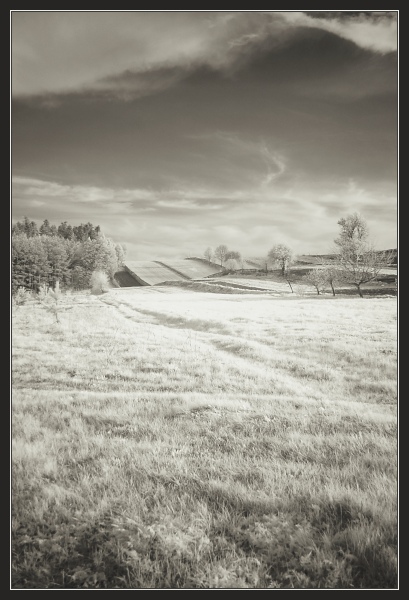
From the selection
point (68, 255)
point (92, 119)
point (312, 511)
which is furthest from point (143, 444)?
point (92, 119)

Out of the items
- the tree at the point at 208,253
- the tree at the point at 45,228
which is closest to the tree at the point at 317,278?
the tree at the point at 208,253

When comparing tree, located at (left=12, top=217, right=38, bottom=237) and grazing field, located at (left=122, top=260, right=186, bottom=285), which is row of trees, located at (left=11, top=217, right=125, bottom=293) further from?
grazing field, located at (left=122, top=260, right=186, bottom=285)

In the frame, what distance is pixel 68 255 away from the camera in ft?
24.2

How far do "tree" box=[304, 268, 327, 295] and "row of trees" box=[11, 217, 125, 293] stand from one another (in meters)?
5.01

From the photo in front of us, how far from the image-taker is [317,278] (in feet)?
30.2

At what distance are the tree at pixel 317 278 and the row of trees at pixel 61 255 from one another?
5007 millimetres

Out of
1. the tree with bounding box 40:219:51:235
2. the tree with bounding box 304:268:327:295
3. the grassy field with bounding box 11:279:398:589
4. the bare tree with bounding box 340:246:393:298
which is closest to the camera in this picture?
the grassy field with bounding box 11:279:398:589

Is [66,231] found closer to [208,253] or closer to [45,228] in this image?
[45,228]

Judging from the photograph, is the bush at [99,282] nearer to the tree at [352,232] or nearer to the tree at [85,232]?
the tree at [85,232]

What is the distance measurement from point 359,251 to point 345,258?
579 millimetres

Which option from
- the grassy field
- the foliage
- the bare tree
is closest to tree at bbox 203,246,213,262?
the grassy field

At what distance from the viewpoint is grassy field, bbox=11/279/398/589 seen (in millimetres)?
3328

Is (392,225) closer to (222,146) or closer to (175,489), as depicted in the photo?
(222,146)

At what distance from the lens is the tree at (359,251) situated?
22.5ft
